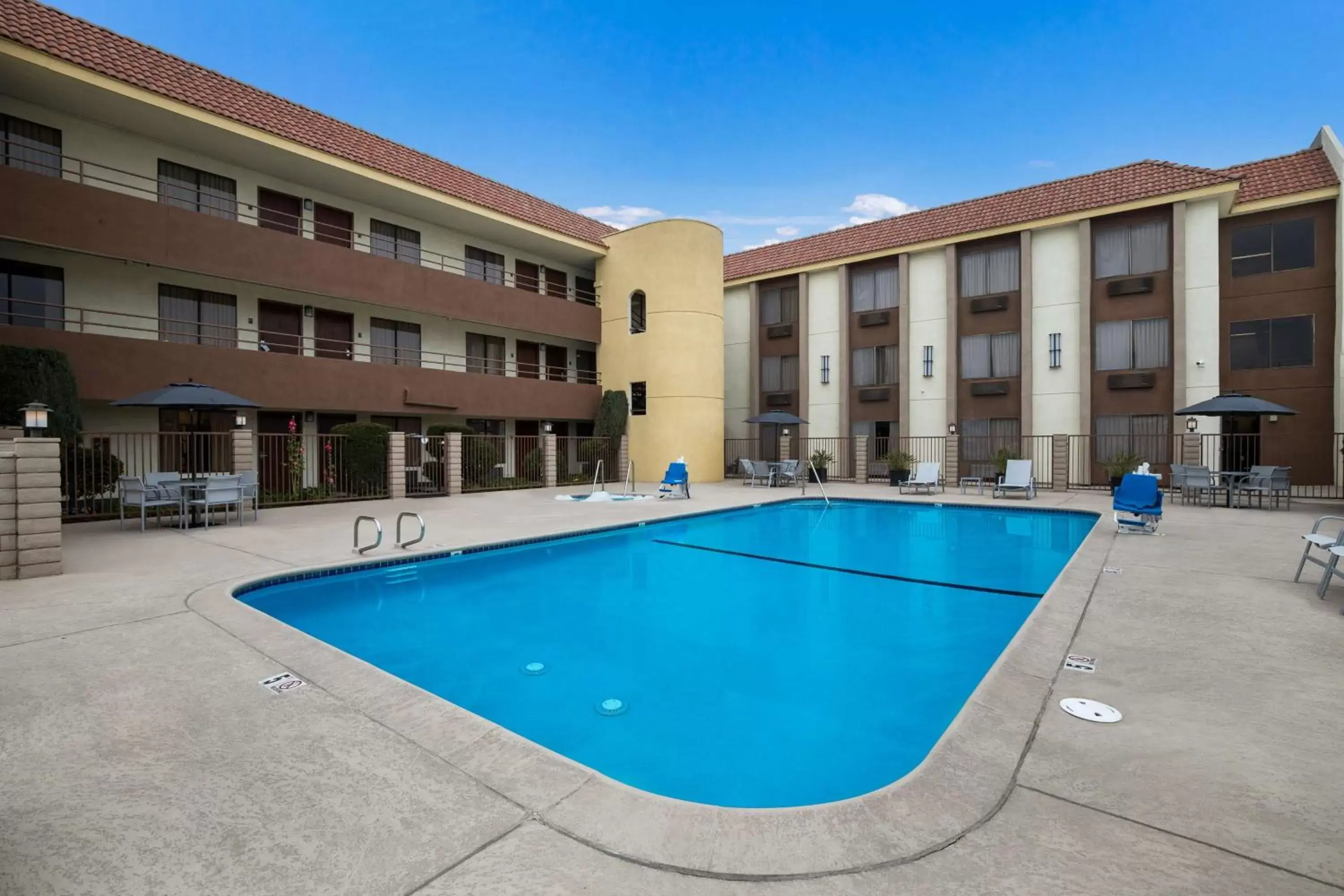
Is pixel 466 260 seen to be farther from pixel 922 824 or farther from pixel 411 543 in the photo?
pixel 922 824

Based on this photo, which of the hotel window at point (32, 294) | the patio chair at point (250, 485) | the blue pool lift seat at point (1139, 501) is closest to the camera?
the blue pool lift seat at point (1139, 501)

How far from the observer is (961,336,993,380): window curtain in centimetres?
2214

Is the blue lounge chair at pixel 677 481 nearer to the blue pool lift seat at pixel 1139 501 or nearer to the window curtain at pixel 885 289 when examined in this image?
the blue pool lift seat at pixel 1139 501

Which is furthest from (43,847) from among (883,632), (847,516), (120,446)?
(120,446)

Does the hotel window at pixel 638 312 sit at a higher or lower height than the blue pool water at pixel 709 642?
higher

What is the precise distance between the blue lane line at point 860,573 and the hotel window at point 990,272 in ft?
56.2

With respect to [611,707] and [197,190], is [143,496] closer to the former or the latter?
[197,190]

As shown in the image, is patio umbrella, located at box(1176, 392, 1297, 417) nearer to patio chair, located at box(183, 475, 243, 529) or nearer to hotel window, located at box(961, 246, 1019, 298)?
hotel window, located at box(961, 246, 1019, 298)

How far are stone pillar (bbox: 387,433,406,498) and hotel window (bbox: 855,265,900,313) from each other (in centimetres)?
1750

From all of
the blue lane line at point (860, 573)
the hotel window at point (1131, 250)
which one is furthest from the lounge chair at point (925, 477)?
the blue lane line at point (860, 573)

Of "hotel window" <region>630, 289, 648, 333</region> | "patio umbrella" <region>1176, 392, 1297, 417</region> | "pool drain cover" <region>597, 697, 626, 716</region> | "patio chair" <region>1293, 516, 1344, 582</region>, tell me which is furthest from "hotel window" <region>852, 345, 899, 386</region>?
"pool drain cover" <region>597, 697, 626, 716</region>

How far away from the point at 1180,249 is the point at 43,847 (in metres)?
25.1

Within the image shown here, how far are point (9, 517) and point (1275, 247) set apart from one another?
28558mm

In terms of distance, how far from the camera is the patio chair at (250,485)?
11.7 metres
